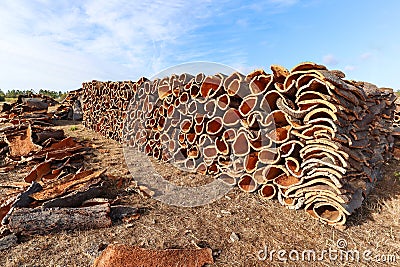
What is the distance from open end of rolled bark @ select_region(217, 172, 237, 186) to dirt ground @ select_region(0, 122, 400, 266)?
15cm

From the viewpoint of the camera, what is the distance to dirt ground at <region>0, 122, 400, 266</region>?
2.74m

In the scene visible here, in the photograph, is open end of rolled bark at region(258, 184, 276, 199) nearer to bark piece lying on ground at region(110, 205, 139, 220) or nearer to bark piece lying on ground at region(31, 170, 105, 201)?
bark piece lying on ground at region(110, 205, 139, 220)

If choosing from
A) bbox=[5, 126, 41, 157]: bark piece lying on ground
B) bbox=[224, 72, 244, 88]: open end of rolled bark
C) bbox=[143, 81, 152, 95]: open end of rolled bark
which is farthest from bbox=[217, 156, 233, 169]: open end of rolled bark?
bbox=[5, 126, 41, 157]: bark piece lying on ground

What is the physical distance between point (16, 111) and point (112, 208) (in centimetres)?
1004

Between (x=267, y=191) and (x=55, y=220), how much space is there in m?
2.67

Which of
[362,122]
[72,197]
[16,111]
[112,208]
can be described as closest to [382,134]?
[362,122]

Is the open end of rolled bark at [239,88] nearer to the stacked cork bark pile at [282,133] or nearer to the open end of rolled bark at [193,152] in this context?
the stacked cork bark pile at [282,133]

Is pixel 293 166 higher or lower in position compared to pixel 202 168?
higher

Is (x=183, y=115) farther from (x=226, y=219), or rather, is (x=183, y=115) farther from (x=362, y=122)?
(x=362, y=122)

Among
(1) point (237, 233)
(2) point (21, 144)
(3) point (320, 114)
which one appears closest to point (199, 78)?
(3) point (320, 114)

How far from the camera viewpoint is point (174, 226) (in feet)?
10.5

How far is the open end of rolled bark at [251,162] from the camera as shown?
159 inches

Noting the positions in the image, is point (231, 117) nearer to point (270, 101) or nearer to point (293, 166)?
point (270, 101)

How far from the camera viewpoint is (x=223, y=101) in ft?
14.3
